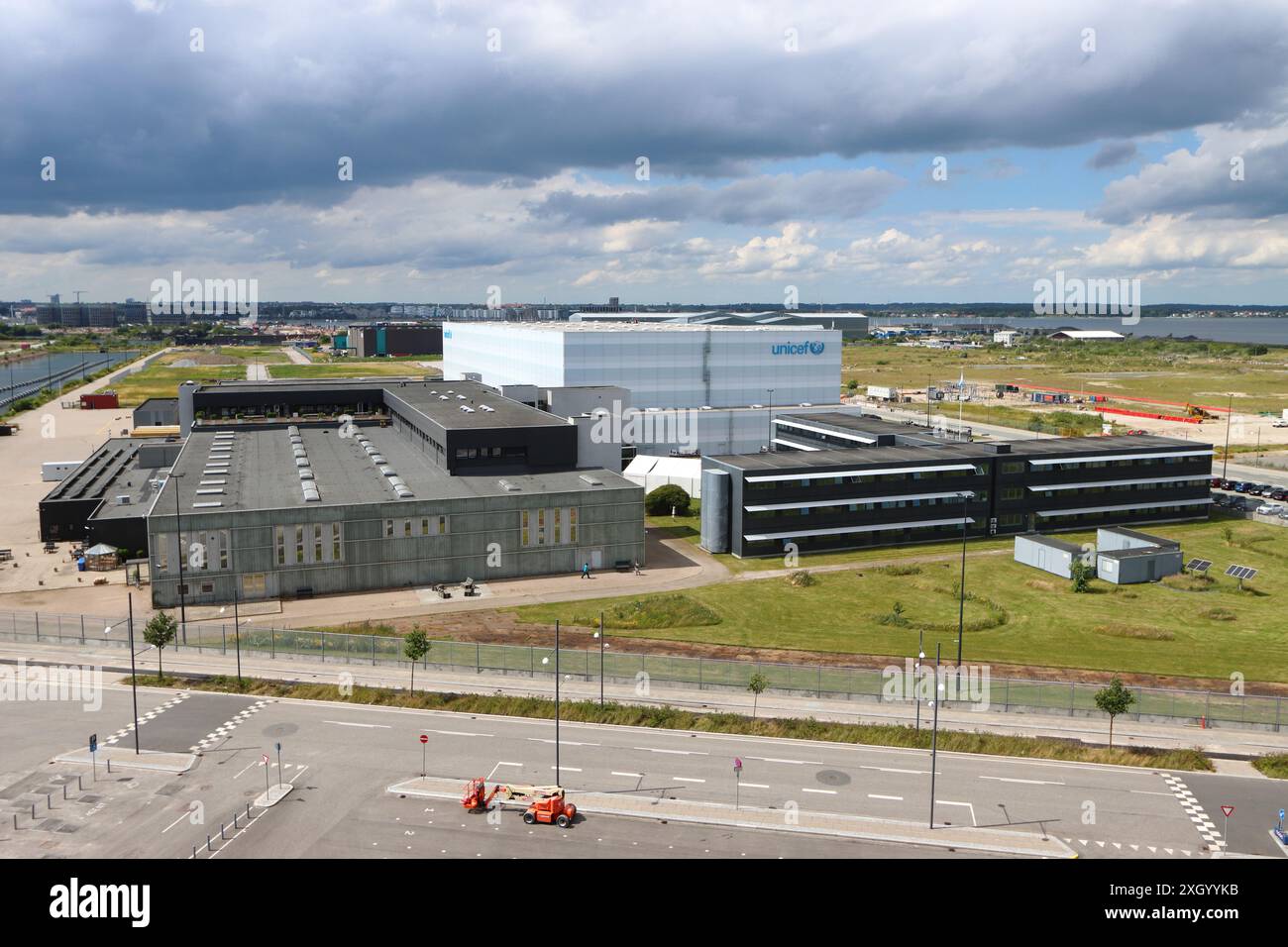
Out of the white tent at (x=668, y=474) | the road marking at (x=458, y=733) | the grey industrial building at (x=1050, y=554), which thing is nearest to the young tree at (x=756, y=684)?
the road marking at (x=458, y=733)

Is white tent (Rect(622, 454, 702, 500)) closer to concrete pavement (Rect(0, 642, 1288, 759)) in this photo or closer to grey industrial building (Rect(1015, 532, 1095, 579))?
grey industrial building (Rect(1015, 532, 1095, 579))

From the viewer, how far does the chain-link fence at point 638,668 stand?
45.8m

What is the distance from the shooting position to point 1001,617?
208 ft

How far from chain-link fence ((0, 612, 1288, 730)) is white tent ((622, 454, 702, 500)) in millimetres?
44874

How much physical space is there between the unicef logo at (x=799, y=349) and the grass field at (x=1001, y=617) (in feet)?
201

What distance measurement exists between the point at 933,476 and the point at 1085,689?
3901cm

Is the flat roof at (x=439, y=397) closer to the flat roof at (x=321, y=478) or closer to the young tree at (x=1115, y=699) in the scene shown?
the flat roof at (x=321, y=478)

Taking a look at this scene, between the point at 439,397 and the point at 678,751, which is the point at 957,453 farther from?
the point at 439,397

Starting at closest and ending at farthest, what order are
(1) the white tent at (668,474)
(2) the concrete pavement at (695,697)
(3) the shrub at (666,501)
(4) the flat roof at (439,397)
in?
(2) the concrete pavement at (695,697)
(4) the flat roof at (439,397)
(3) the shrub at (666,501)
(1) the white tent at (668,474)

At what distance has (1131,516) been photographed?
302 ft

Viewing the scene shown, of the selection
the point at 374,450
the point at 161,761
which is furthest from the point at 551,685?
the point at 374,450

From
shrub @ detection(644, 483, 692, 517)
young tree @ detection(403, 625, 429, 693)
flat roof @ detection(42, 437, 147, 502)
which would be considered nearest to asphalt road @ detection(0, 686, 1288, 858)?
young tree @ detection(403, 625, 429, 693)

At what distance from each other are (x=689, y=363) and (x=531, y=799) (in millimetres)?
96097

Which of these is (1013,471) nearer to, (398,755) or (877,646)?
(877,646)
